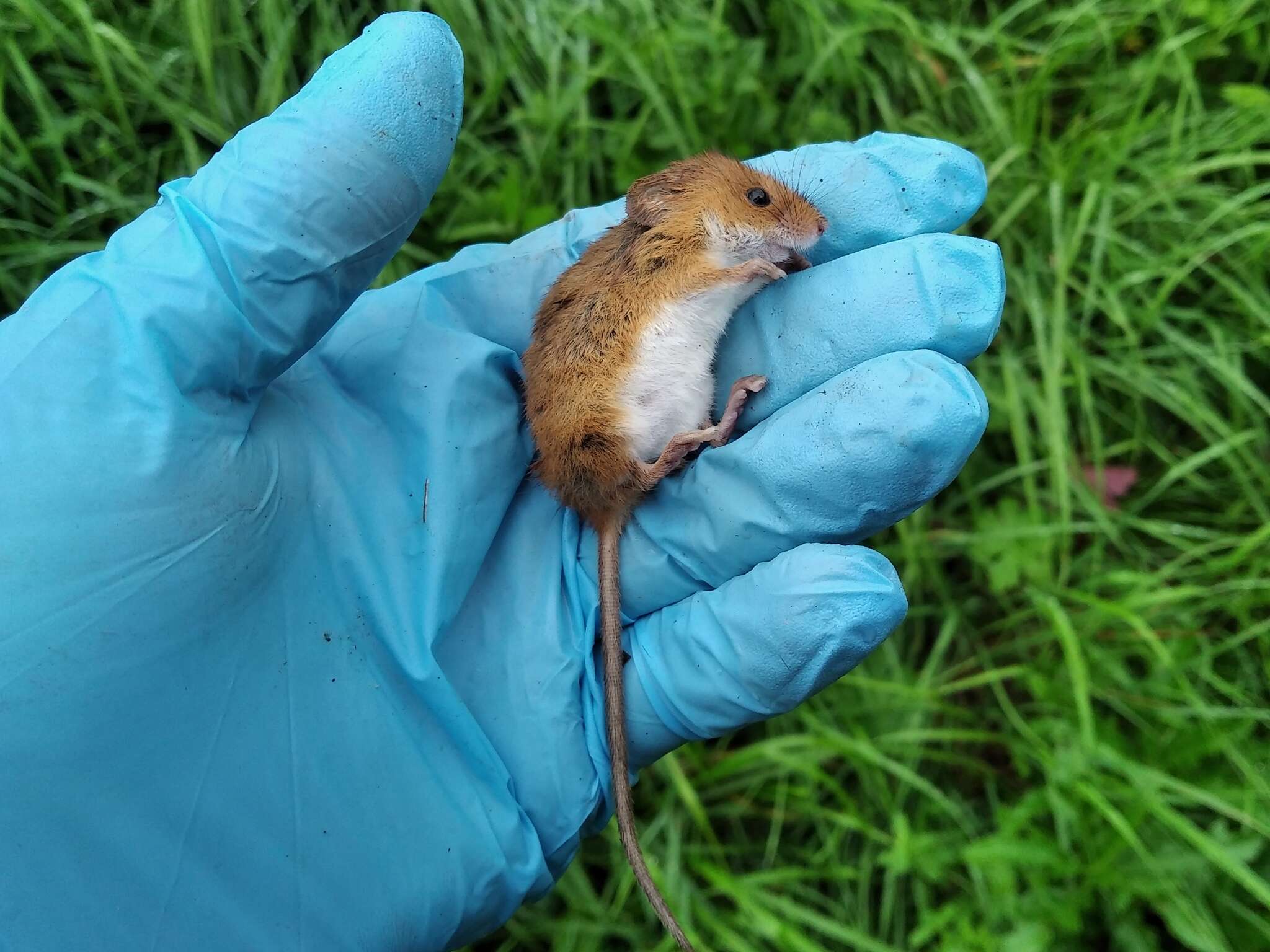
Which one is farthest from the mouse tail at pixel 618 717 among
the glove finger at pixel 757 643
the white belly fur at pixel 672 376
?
the white belly fur at pixel 672 376

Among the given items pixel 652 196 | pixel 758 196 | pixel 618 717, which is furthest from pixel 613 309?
pixel 618 717

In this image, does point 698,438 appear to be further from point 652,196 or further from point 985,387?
point 985,387

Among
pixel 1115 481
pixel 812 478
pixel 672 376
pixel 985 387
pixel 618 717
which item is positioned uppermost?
pixel 672 376

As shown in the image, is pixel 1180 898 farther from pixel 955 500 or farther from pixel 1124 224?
pixel 1124 224

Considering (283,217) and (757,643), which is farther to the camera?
(757,643)

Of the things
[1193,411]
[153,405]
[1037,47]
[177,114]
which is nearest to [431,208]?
[177,114]

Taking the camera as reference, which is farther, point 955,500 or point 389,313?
point 955,500
